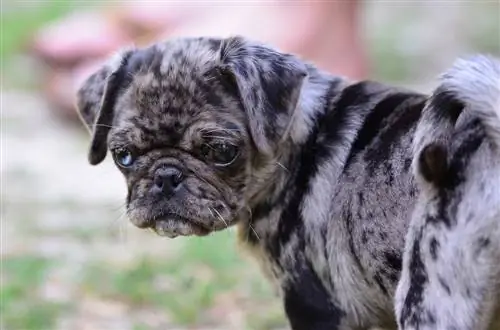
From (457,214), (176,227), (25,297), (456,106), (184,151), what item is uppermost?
(456,106)

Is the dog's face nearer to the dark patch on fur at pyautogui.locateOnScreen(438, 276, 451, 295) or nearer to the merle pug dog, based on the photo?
the merle pug dog

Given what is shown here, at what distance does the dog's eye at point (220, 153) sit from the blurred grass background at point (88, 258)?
0.59 metres

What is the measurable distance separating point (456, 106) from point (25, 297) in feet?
8.88

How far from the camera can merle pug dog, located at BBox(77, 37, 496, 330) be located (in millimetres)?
3809

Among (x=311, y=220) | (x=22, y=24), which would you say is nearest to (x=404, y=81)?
(x=22, y=24)

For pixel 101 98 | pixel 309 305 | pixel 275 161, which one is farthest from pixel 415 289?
pixel 101 98

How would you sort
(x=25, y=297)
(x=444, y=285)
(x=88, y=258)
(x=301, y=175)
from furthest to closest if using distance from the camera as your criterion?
(x=88, y=258) → (x=25, y=297) → (x=301, y=175) → (x=444, y=285)

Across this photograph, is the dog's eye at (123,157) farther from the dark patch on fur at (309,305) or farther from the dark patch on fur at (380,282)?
the dark patch on fur at (380,282)

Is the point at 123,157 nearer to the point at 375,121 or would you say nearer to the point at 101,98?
the point at 101,98

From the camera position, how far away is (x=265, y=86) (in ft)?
13.1

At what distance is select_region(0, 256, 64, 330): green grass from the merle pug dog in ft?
3.84

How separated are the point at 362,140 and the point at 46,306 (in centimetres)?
194

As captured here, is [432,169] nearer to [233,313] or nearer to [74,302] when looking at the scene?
[233,313]

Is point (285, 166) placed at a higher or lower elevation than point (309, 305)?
higher
